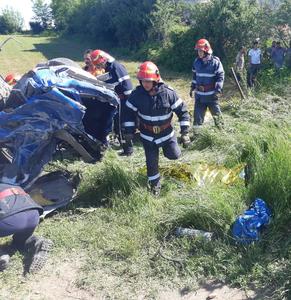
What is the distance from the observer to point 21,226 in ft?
13.1

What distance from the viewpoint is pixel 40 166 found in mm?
5078

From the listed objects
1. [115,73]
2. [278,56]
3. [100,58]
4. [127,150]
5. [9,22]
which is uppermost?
[100,58]

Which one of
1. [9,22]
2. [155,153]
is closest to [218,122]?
[155,153]

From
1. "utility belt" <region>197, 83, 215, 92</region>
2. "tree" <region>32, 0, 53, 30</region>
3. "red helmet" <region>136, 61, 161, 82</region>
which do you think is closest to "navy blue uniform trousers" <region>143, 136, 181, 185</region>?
"red helmet" <region>136, 61, 161, 82</region>

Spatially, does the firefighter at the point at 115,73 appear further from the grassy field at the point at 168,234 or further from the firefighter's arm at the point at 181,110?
the firefighter's arm at the point at 181,110

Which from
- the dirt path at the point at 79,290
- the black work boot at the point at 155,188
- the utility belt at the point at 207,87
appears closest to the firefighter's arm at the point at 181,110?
the black work boot at the point at 155,188

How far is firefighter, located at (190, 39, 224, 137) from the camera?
727 centimetres

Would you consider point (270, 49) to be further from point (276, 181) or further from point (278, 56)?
point (276, 181)

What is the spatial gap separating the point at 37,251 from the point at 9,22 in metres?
74.6

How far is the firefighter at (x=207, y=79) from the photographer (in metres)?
7.27

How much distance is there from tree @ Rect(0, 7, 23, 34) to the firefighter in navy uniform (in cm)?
7186

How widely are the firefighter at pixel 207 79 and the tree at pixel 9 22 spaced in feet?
229

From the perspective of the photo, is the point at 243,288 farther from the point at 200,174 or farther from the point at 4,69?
the point at 4,69

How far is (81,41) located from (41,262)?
1484 inches
